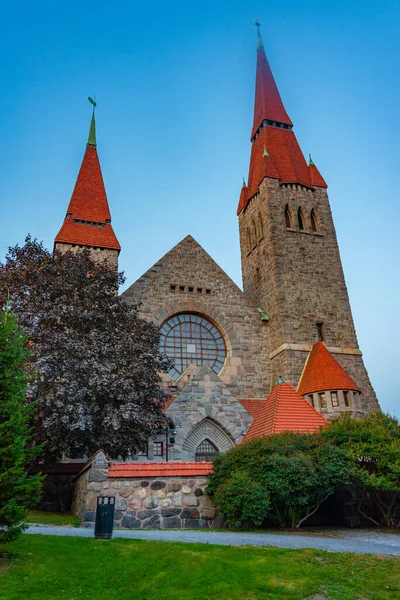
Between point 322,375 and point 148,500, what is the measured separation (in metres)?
12.3

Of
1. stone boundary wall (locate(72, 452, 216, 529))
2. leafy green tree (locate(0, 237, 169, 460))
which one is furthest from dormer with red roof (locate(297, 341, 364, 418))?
stone boundary wall (locate(72, 452, 216, 529))

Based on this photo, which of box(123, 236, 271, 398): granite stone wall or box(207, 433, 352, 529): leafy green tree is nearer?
box(207, 433, 352, 529): leafy green tree

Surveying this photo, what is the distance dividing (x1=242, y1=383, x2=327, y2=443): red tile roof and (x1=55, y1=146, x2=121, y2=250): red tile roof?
50.8 feet

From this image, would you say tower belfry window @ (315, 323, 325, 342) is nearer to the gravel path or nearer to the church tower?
the church tower

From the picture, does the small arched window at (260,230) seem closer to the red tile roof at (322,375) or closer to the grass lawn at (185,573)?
the red tile roof at (322,375)

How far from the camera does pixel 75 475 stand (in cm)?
1487

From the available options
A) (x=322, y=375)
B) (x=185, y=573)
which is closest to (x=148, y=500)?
(x=185, y=573)

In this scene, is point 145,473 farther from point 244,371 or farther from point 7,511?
point 244,371

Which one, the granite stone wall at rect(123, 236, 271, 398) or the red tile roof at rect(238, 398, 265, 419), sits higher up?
the granite stone wall at rect(123, 236, 271, 398)

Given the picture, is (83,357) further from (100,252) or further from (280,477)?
(100,252)

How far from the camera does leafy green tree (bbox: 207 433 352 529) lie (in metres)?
10.2

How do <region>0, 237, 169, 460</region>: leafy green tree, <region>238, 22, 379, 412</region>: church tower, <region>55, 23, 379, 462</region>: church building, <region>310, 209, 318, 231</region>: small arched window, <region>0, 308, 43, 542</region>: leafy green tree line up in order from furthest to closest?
<region>310, 209, 318, 231</region>: small arched window, <region>238, 22, 379, 412</region>: church tower, <region>55, 23, 379, 462</region>: church building, <region>0, 237, 169, 460</region>: leafy green tree, <region>0, 308, 43, 542</region>: leafy green tree

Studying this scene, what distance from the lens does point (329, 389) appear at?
20875 millimetres

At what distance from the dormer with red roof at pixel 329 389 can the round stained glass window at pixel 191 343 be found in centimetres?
420
